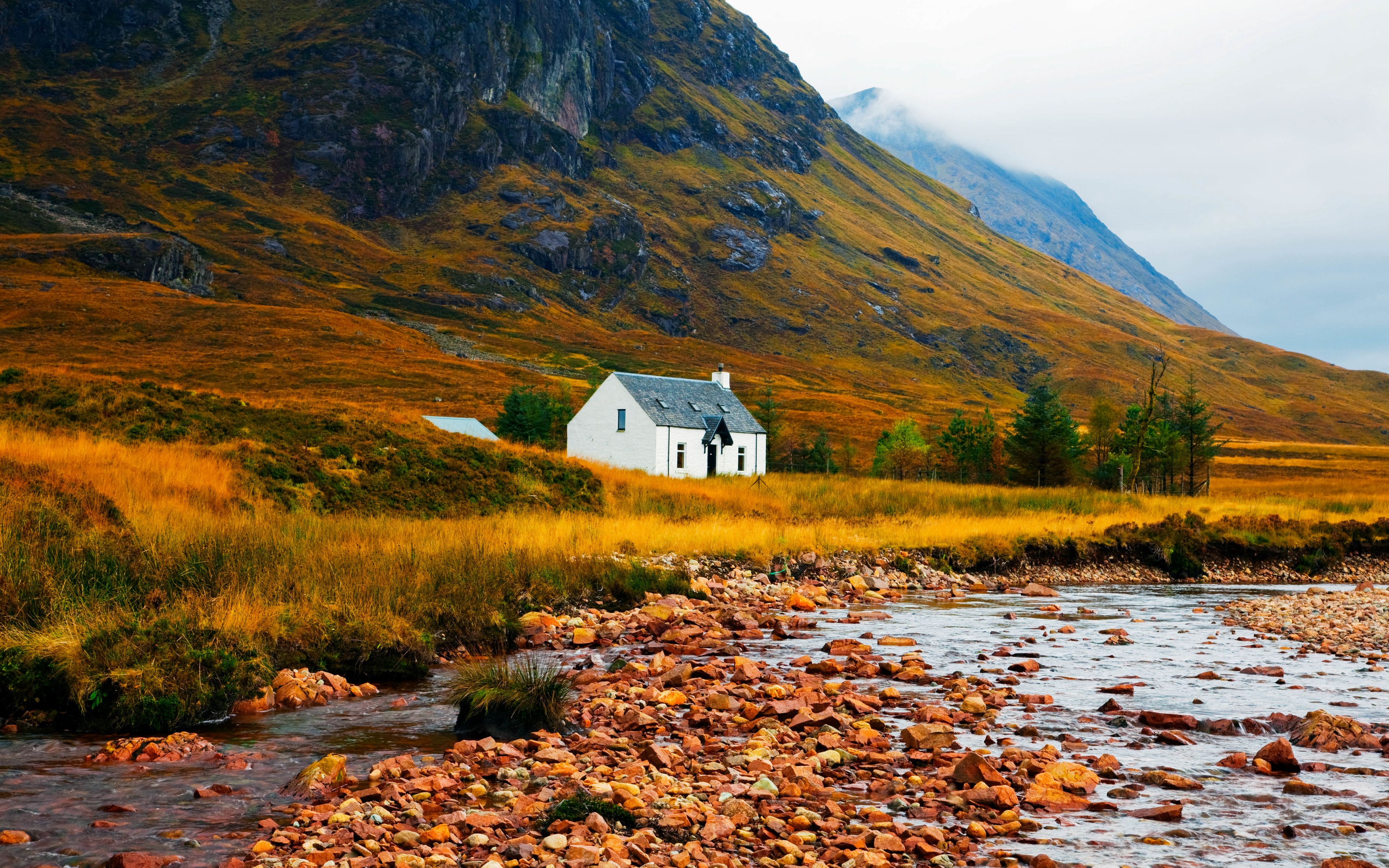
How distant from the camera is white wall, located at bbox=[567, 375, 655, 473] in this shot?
58.3 metres

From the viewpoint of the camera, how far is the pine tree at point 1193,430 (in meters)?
69.9

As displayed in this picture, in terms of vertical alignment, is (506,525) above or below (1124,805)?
above

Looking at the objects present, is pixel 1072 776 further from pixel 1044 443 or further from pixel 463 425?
pixel 1044 443

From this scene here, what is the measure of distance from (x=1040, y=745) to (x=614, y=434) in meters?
50.8

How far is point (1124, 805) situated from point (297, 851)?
22.7 ft

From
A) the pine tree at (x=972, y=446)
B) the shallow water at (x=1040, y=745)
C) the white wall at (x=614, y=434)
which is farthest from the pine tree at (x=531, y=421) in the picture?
the shallow water at (x=1040, y=745)

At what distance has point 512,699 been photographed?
10.4 m

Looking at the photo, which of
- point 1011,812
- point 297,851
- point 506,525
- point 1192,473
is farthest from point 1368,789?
point 1192,473

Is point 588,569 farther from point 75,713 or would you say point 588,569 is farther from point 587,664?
point 75,713

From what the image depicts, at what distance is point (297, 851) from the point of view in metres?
7.02

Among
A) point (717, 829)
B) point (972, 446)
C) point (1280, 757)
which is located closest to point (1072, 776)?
point (1280, 757)

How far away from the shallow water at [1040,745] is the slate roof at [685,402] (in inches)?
1697

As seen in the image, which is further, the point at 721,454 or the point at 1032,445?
the point at 1032,445

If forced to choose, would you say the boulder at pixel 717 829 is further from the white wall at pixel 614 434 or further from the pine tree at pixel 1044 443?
the pine tree at pixel 1044 443
